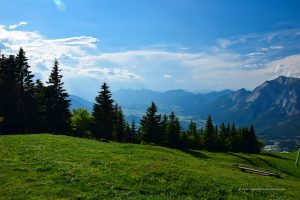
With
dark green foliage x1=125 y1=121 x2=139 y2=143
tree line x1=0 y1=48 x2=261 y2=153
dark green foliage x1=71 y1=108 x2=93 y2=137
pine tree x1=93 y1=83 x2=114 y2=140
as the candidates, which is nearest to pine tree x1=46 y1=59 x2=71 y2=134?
tree line x1=0 y1=48 x2=261 y2=153

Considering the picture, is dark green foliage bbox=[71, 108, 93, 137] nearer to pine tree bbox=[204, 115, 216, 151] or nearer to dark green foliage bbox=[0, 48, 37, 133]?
dark green foliage bbox=[0, 48, 37, 133]

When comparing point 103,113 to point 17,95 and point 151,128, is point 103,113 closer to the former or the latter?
point 151,128

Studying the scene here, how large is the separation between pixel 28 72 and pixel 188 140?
5246cm

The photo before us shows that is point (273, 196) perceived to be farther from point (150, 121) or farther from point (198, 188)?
point (150, 121)

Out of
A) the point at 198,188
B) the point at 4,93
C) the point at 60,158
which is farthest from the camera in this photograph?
the point at 4,93

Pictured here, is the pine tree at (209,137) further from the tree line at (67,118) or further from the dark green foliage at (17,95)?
the dark green foliage at (17,95)

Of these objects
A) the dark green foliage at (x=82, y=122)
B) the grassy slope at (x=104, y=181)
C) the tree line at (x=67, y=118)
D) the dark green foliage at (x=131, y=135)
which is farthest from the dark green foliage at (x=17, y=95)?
the grassy slope at (x=104, y=181)

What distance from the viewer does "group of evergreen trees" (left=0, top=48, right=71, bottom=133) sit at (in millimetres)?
76688

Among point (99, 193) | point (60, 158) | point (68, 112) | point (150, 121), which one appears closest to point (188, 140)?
point (150, 121)

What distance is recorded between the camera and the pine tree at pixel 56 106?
85.1 m

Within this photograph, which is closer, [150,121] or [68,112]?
[68,112]

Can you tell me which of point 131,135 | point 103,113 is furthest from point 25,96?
point 131,135

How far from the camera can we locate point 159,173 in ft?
85.6

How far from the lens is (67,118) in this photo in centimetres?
8688
